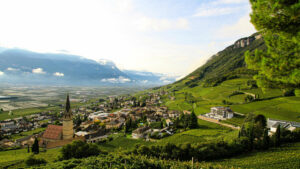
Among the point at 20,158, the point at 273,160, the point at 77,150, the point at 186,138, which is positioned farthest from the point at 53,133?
the point at 273,160

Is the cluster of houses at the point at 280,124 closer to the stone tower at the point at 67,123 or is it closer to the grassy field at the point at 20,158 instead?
the grassy field at the point at 20,158

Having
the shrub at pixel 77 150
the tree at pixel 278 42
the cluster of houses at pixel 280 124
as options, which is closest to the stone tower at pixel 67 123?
the shrub at pixel 77 150

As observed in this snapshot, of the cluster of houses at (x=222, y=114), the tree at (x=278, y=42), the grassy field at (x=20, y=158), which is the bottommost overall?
the grassy field at (x=20, y=158)

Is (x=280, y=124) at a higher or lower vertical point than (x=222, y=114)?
higher

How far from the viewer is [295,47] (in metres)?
9.07

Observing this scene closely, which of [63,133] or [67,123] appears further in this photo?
Result: [63,133]

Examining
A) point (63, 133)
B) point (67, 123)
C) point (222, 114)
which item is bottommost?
point (63, 133)

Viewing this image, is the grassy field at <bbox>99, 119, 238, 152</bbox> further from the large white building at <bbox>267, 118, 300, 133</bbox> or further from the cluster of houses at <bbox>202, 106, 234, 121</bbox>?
the large white building at <bbox>267, 118, 300, 133</bbox>

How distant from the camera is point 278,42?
9.73 m

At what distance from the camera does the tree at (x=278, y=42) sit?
335 inches

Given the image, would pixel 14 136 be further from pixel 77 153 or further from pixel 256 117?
A: pixel 256 117

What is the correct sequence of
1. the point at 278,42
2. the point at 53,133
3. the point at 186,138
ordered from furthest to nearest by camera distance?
the point at 53,133
the point at 186,138
the point at 278,42

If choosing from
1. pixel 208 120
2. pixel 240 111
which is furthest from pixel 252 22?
pixel 240 111

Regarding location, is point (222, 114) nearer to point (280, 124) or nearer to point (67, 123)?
point (280, 124)
